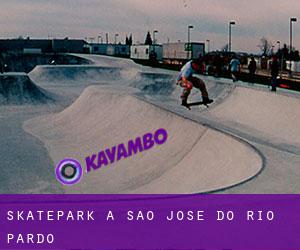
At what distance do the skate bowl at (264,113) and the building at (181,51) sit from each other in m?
30.5

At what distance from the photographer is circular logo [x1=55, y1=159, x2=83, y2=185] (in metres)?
11.6

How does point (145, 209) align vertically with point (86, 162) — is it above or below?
above

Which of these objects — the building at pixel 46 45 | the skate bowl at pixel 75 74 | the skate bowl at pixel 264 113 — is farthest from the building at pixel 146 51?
the skate bowl at pixel 264 113

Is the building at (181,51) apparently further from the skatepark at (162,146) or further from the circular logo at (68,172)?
the circular logo at (68,172)

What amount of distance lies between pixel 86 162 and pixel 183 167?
4072 mm

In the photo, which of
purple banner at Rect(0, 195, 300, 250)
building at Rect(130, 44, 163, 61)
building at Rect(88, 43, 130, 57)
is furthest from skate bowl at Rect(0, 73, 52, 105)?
building at Rect(88, 43, 130, 57)

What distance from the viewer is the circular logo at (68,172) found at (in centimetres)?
1158

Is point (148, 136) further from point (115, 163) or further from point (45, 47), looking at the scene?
point (45, 47)

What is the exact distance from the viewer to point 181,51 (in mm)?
58719

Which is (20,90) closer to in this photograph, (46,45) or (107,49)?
(107,49)

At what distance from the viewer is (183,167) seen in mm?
10273

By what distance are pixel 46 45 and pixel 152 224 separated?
332ft

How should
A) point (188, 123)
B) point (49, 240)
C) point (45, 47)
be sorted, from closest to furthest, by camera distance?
point (49, 240) < point (188, 123) < point (45, 47)

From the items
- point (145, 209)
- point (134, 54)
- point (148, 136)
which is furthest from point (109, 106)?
point (134, 54)
